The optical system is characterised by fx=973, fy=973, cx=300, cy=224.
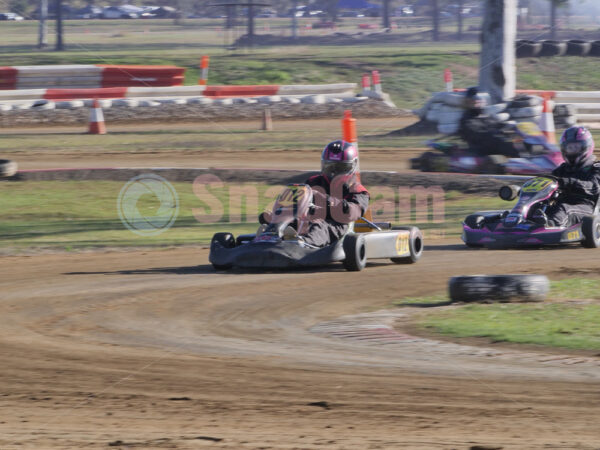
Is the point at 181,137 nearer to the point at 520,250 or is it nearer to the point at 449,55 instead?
the point at 520,250

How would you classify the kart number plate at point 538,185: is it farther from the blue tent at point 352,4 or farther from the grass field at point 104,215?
the blue tent at point 352,4

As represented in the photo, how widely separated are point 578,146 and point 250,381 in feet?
25.0

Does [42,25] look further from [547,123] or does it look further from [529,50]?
[547,123]

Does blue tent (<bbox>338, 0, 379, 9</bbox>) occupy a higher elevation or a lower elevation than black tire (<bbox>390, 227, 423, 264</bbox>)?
higher

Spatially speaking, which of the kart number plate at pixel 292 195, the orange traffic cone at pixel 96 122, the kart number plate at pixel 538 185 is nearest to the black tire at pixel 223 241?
the kart number plate at pixel 292 195

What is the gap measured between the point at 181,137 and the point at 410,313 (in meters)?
15.5

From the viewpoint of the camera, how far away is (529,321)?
695 centimetres

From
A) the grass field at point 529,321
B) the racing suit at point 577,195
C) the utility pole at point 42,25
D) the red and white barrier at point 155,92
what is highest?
the utility pole at point 42,25

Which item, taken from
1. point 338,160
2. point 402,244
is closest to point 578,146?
point 402,244

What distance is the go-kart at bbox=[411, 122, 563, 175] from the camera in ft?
54.1

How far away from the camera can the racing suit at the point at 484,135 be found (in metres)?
17.2

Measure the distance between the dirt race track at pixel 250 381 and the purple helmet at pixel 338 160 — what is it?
2.21 meters

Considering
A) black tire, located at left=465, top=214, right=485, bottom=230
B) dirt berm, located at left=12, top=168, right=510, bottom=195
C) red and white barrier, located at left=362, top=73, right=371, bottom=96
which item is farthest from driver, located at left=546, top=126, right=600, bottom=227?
red and white barrier, located at left=362, top=73, right=371, bottom=96

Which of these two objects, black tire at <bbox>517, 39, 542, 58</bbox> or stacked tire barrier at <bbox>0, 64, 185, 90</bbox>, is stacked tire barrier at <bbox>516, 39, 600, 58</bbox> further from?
stacked tire barrier at <bbox>0, 64, 185, 90</bbox>
